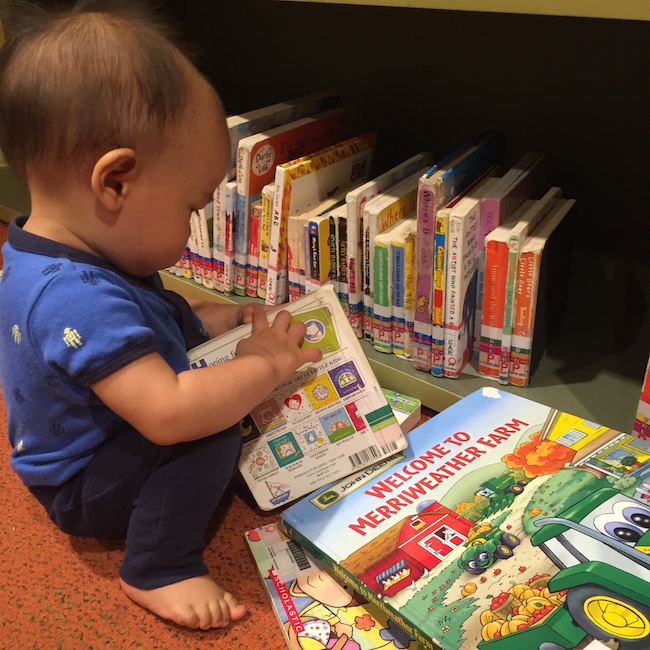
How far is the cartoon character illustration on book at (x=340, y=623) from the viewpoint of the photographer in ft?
2.09

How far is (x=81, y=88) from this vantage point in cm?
59

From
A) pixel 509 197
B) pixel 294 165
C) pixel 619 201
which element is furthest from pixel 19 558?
pixel 619 201

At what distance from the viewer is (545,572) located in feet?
2.06

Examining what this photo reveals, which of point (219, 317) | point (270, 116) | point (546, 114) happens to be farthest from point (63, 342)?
point (546, 114)

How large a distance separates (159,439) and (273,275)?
52cm

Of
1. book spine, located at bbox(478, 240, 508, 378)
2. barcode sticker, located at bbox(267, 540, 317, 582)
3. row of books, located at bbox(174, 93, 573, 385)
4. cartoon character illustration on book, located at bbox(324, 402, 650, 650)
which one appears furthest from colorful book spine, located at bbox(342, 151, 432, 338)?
barcode sticker, located at bbox(267, 540, 317, 582)

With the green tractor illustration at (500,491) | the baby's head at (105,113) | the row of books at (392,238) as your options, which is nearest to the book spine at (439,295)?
the row of books at (392,238)

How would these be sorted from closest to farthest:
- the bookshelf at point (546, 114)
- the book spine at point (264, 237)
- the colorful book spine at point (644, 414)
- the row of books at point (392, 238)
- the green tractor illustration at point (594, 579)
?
1. the green tractor illustration at point (594, 579)
2. the colorful book spine at point (644, 414)
3. the row of books at point (392, 238)
4. the bookshelf at point (546, 114)
5. the book spine at point (264, 237)

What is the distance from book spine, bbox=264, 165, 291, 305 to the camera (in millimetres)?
1035

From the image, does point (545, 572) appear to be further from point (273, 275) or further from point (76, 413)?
point (273, 275)

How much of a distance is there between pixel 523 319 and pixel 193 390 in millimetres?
475

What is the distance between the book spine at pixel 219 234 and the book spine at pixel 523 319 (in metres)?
0.54

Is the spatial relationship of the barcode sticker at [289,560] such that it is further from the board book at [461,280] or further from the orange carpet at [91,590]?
the board book at [461,280]

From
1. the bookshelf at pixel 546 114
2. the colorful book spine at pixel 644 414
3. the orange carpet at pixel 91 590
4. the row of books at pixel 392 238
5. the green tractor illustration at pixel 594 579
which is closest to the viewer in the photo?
the green tractor illustration at pixel 594 579
